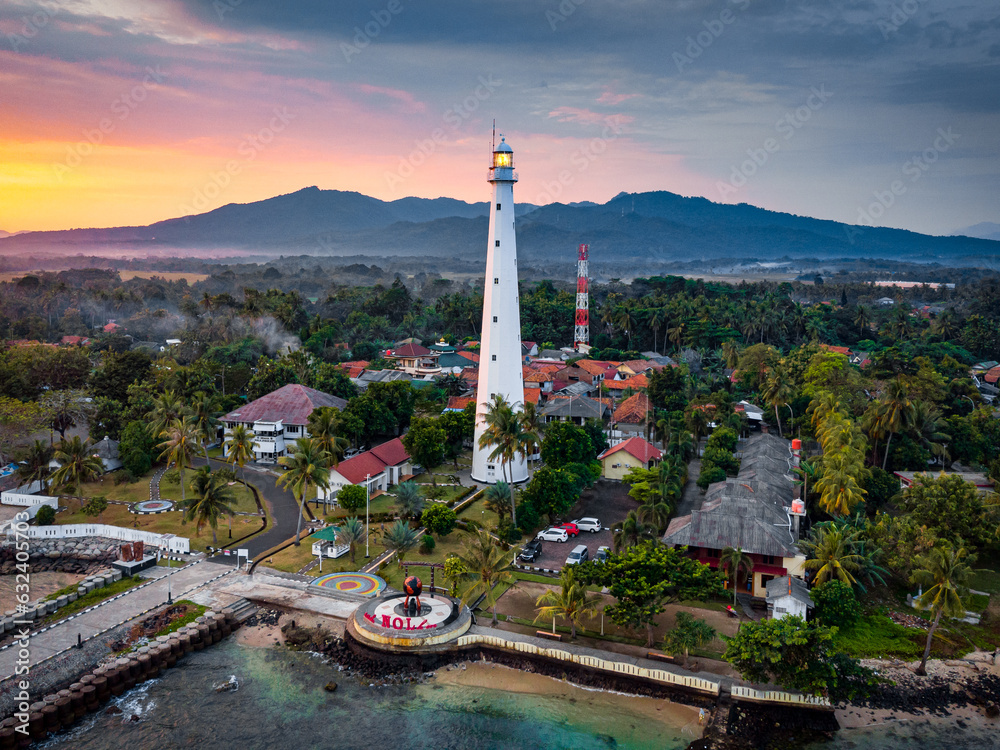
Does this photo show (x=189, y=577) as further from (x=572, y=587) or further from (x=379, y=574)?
(x=572, y=587)

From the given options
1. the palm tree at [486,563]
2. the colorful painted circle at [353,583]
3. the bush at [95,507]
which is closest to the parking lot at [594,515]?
the palm tree at [486,563]

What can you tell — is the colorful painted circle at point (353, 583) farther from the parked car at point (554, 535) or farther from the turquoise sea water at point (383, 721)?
the parked car at point (554, 535)

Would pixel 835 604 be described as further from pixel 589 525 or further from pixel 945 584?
pixel 589 525

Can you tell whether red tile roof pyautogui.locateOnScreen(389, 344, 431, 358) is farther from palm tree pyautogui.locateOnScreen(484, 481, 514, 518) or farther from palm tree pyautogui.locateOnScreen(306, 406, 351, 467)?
palm tree pyautogui.locateOnScreen(484, 481, 514, 518)

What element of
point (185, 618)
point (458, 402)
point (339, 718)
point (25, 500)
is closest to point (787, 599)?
point (339, 718)

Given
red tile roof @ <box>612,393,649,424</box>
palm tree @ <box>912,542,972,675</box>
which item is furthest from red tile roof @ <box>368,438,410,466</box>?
palm tree @ <box>912,542,972,675</box>

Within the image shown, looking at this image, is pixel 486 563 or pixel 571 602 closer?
pixel 571 602
